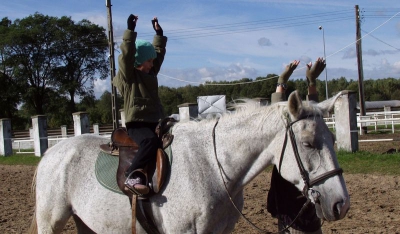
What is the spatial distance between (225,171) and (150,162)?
0.60 m

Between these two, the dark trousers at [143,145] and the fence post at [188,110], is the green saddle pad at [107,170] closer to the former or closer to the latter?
the dark trousers at [143,145]

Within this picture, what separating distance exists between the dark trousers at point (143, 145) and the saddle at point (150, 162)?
0.05 m

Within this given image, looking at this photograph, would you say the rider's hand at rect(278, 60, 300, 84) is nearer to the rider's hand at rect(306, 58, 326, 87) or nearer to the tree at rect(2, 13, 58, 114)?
the rider's hand at rect(306, 58, 326, 87)

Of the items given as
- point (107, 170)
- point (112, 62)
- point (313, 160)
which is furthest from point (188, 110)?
point (313, 160)

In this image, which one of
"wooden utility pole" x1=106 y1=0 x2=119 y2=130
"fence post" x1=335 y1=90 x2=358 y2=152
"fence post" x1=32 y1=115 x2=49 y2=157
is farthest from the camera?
"fence post" x1=32 y1=115 x2=49 y2=157

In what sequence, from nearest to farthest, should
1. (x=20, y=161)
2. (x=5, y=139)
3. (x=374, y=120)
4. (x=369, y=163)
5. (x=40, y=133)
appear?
1. (x=369, y=163)
2. (x=374, y=120)
3. (x=20, y=161)
4. (x=40, y=133)
5. (x=5, y=139)

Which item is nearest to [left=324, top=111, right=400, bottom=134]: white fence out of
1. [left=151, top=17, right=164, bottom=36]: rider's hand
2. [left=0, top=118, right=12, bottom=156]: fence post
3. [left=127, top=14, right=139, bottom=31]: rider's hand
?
[left=151, top=17, right=164, bottom=36]: rider's hand

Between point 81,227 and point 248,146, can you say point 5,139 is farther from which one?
point 248,146

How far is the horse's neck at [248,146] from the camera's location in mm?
3293

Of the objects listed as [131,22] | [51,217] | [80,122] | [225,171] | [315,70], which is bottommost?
[51,217]

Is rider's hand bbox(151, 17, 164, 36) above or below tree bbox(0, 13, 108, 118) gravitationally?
below

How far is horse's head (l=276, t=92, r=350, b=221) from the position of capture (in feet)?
9.70

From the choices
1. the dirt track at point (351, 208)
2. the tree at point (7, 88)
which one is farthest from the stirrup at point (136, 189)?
the tree at point (7, 88)

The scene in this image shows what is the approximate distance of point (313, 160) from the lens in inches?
120
